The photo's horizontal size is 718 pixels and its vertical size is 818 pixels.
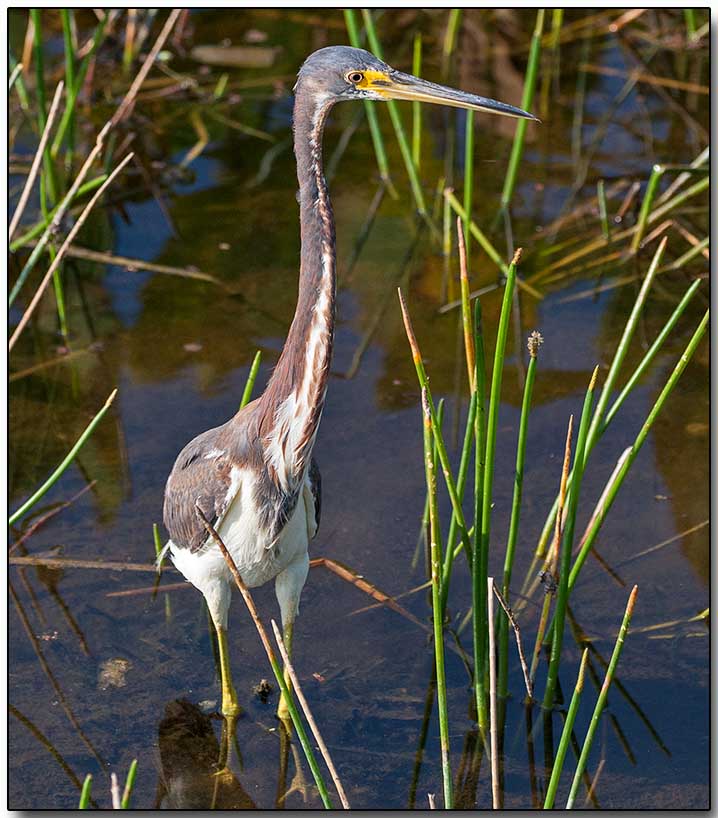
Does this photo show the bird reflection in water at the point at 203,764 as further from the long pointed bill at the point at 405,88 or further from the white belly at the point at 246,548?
the long pointed bill at the point at 405,88

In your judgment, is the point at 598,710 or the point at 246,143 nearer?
the point at 598,710

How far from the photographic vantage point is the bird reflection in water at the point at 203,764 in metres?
3.48

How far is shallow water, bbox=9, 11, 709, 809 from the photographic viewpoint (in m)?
3.62

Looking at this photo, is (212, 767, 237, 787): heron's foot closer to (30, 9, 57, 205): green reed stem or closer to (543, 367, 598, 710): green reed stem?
(543, 367, 598, 710): green reed stem

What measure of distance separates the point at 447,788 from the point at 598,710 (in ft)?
1.61

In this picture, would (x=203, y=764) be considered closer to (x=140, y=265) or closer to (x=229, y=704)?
(x=229, y=704)

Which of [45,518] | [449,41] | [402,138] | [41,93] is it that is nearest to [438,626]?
[45,518]

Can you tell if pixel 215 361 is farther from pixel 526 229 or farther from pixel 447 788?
pixel 447 788

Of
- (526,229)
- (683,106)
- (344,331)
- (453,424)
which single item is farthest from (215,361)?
(683,106)

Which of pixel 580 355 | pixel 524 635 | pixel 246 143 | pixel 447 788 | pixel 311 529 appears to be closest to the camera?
pixel 447 788

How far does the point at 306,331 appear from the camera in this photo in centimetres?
307

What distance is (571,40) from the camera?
26.4ft

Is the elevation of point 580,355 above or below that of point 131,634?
above

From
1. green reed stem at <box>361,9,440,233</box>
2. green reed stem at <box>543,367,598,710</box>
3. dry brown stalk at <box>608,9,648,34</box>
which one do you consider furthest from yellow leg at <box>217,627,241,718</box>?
dry brown stalk at <box>608,9,648,34</box>
